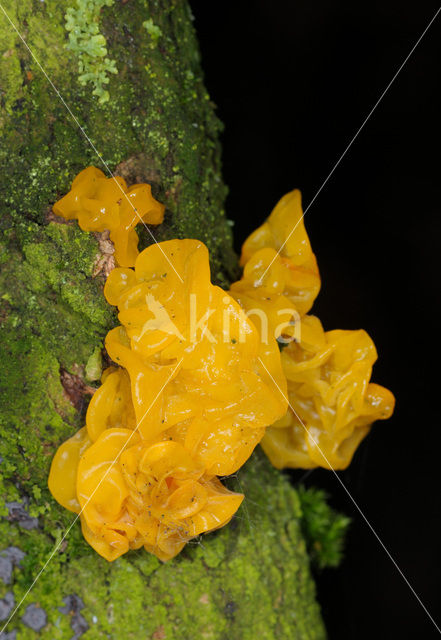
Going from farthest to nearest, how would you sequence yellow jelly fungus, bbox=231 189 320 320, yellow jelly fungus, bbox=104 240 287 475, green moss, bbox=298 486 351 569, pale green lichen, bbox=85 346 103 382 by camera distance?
green moss, bbox=298 486 351 569
yellow jelly fungus, bbox=231 189 320 320
pale green lichen, bbox=85 346 103 382
yellow jelly fungus, bbox=104 240 287 475

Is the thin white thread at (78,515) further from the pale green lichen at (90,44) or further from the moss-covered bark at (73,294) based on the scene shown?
the pale green lichen at (90,44)

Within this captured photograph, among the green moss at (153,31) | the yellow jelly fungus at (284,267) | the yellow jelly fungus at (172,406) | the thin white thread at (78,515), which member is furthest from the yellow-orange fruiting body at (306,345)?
the green moss at (153,31)

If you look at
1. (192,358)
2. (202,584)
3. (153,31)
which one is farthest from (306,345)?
(153,31)

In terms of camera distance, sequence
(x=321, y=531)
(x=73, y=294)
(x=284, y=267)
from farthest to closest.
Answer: (x=321, y=531) < (x=284, y=267) < (x=73, y=294)

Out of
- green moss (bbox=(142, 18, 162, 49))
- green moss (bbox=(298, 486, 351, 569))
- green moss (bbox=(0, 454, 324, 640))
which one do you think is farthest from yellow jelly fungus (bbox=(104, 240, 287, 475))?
green moss (bbox=(298, 486, 351, 569))

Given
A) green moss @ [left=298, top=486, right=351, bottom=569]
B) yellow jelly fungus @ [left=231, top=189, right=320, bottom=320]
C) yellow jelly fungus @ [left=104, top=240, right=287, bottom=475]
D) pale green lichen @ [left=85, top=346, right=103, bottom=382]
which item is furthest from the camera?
green moss @ [left=298, top=486, right=351, bottom=569]

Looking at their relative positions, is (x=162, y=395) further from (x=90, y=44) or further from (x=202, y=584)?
(x=90, y=44)

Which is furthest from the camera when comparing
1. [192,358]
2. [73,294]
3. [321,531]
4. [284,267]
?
[321,531]

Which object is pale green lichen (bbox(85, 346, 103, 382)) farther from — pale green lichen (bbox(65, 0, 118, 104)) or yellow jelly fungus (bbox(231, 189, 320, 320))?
pale green lichen (bbox(65, 0, 118, 104))
